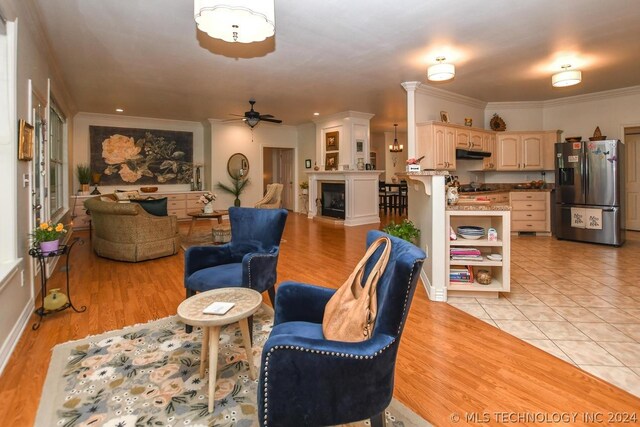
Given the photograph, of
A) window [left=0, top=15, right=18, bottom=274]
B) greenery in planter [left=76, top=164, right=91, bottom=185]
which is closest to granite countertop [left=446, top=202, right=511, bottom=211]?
window [left=0, top=15, right=18, bottom=274]

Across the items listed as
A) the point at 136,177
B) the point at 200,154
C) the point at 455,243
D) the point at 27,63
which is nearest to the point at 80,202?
the point at 136,177

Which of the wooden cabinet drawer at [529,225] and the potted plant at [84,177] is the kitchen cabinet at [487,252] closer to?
the wooden cabinet drawer at [529,225]

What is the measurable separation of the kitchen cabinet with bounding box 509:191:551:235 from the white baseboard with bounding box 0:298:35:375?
7.27 metres

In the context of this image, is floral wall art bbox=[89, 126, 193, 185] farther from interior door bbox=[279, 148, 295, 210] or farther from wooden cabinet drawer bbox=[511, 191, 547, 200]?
wooden cabinet drawer bbox=[511, 191, 547, 200]

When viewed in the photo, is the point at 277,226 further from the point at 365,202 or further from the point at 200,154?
the point at 200,154

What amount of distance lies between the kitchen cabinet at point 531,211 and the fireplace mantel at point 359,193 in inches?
121

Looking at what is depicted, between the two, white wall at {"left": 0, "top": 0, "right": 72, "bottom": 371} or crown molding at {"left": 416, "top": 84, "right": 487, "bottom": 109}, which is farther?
crown molding at {"left": 416, "top": 84, "right": 487, "bottom": 109}

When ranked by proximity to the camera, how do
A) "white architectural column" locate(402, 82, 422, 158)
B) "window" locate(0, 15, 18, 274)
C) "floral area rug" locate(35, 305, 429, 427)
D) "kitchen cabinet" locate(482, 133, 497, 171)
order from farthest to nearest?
"kitchen cabinet" locate(482, 133, 497, 171) < "white architectural column" locate(402, 82, 422, 158) < "window" locate(0, 15, 18, 274) < "floral area rug" locate(35, 305, 429, 427)

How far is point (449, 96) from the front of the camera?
6.22 m

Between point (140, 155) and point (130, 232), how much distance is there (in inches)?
193

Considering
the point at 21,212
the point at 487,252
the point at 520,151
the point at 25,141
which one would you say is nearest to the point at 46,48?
the point at 25,141

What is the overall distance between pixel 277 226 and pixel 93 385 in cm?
164

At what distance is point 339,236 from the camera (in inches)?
264

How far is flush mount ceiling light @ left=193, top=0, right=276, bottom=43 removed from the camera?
2.14 m
